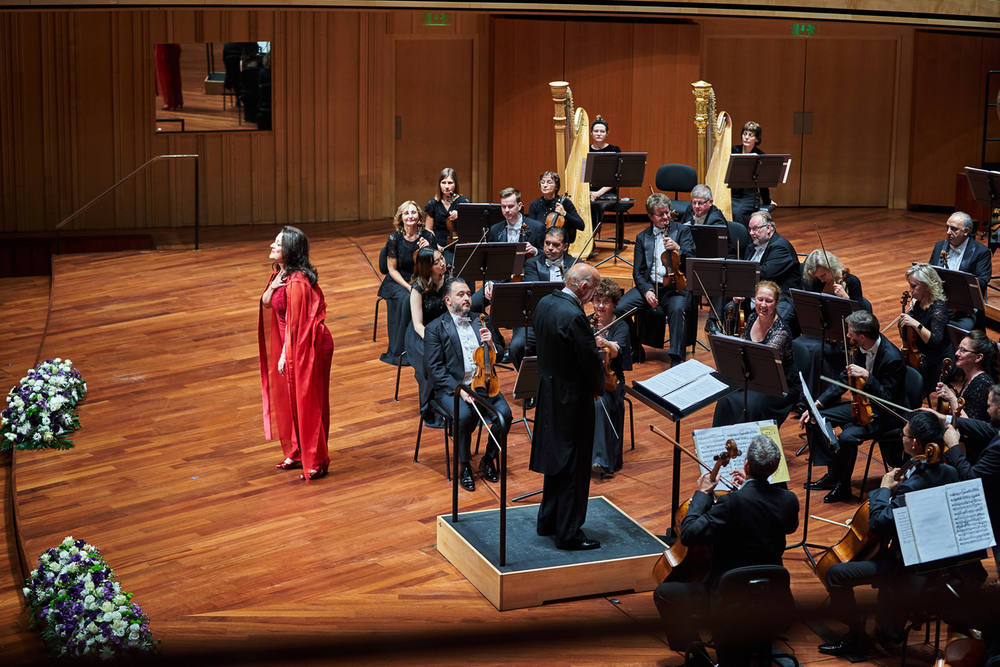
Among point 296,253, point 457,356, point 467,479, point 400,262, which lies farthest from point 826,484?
point 400,262

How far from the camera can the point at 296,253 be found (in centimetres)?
527

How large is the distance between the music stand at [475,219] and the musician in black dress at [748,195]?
2.42 meters

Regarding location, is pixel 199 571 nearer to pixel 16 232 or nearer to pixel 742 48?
pixel 16 232

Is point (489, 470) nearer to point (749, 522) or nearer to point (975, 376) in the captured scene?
point (749, 522)

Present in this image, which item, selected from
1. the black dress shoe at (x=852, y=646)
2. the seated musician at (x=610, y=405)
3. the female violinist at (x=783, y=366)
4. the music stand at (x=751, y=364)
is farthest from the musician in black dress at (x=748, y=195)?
the black dress shoe at (x=852, y=646)

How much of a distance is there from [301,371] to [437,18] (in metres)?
7.77

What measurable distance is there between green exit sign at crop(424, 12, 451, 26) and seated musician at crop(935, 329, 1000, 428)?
8520 millimetres

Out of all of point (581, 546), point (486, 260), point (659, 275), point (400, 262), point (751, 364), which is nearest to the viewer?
point (581, 546)

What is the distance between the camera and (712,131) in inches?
355

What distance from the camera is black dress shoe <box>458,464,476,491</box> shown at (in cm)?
535

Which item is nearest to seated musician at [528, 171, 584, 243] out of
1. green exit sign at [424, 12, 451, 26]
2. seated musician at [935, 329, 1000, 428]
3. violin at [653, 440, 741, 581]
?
seated musician at [935, 329, 1000, 428]

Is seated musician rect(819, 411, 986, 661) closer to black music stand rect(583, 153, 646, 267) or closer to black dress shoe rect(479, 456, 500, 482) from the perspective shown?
black dress shoe rect(479, 456, 500, 482)

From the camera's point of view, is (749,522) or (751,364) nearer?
(749,522)

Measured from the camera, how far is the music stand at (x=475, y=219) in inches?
297
